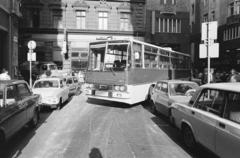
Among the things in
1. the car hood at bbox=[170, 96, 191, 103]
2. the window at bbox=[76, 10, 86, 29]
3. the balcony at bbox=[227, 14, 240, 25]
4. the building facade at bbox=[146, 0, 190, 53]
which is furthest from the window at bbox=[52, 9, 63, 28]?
the car hood at bbox=[170, 96, 191, 103]

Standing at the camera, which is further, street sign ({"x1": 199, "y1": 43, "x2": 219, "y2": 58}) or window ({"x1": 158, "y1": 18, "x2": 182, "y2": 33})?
window ({"x1": 158, "y1": 18, "x2": 182, "y2": 33})

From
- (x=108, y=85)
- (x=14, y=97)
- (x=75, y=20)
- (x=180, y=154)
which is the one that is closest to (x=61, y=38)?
(x=75, y=20)

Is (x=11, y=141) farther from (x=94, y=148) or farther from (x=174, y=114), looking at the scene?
(x=174, y=114)

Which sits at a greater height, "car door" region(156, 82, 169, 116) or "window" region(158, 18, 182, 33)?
"window" region(158, 18, 182, 33)

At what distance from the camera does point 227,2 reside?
102ft

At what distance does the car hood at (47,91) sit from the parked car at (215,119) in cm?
620

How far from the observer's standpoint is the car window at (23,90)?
6.71 m

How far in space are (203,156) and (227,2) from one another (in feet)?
100

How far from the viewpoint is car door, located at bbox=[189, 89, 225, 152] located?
4.54m

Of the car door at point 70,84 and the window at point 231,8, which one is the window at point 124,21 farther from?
the car door at point 70,84

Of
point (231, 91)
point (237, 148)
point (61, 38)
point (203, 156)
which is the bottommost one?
point (203, 156)

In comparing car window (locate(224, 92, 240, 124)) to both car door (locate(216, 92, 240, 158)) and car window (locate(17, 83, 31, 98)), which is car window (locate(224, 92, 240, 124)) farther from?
car window (locate(17, 83, 31, 98))

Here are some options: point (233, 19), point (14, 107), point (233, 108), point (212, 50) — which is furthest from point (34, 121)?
point (233, 19)

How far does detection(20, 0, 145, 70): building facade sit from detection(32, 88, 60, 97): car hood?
18812mm
